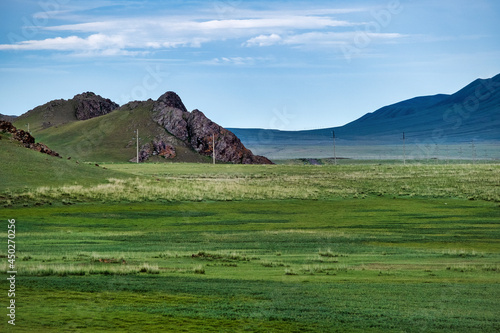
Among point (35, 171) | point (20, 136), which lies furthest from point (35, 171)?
point (20, 136)

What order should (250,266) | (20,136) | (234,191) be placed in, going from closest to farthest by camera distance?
(250,266) → (234,191) → (20,136)

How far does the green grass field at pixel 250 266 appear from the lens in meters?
13.6

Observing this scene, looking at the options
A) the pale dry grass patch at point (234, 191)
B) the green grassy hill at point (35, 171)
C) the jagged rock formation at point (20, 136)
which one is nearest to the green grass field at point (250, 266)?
the pale dry grass patch at point (234, 191)

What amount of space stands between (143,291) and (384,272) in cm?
720

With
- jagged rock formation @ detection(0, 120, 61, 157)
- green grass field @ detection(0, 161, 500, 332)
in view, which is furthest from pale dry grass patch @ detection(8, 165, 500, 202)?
jagged rock formation @ detection(0, 120, 61, 157)

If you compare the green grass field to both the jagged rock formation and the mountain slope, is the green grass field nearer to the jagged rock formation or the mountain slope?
the mountain slope

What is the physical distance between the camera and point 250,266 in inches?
899

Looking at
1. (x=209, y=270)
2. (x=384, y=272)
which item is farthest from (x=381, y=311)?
(x=209, y=270)

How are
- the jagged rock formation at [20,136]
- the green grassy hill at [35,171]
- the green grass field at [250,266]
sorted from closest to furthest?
1. the green grass field at [250,266]
2. the green grassy hill at [35,171]
3. the jagged rock formation at [20,136]

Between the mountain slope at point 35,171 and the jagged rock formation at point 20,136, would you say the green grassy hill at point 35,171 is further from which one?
the jagged rock formation at point 20,136

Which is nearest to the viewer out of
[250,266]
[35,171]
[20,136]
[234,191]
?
[250,266]

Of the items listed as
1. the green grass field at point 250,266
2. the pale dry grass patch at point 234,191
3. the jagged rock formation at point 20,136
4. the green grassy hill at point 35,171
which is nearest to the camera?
the green grass field at point 250,266

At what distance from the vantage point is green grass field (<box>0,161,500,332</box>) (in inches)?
534

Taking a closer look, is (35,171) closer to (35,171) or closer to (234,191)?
(35,171)
